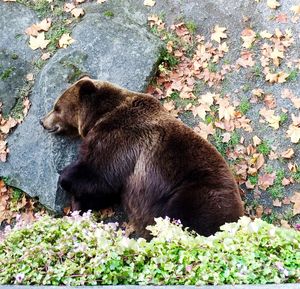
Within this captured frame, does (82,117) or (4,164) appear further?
(4,164)

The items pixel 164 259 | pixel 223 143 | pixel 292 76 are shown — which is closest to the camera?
pixel 164 259

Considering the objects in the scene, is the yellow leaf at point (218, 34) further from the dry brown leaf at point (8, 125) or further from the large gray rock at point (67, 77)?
the dry brown leaf at point (8, 125)

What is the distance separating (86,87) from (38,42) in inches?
81.2

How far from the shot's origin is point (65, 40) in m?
7.94

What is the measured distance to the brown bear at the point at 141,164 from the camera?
561cm

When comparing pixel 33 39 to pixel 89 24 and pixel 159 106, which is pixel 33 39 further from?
pixel 159 106

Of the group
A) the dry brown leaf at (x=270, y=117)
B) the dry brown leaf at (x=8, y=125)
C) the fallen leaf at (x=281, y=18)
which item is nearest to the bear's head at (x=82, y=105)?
the dry brown leaf at (x=8, y=125)

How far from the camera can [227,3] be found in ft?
28.0

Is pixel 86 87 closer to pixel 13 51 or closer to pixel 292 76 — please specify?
pixel 13 51

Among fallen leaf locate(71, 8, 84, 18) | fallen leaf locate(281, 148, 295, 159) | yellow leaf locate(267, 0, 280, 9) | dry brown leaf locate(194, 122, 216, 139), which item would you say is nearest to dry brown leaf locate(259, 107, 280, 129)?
fallen leaf locate(281, 148, 295, 159)

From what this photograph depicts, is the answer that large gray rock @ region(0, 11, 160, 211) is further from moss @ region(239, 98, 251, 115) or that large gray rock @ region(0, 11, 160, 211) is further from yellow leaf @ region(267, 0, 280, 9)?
yellow leaf @ region(267, 0, 280, 9)

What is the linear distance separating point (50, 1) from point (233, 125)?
3.55m

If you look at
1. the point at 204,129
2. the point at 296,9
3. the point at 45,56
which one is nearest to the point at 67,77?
the point at 45,56

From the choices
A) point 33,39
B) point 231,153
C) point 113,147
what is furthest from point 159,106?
point 33,39
